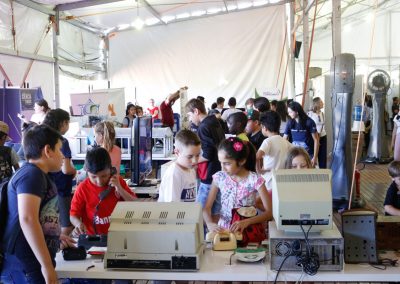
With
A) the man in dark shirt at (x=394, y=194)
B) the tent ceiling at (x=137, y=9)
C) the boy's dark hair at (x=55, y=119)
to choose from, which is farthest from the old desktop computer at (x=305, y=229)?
the tent ceiling at (x=137, y=9)

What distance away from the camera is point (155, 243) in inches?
87.1

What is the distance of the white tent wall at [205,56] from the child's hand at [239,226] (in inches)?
521

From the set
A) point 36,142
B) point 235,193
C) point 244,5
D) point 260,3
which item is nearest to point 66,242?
point 36,142

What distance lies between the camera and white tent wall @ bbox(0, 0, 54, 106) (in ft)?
28.5

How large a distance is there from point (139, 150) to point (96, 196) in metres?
1.72

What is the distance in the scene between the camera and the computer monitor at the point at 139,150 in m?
4.58

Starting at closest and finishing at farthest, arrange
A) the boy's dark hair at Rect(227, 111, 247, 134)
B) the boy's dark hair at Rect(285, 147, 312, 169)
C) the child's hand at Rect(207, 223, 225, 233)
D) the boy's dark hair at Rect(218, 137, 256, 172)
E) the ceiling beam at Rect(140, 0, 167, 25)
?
the child's hand at Rect(207, 223, 225, 233), the boy's dark hair at Rect(218, 137, 256, 172), the boy's dark hair at Rect(285, 147, 312, 169), the boy's dark hair at Rect(227, 111, 247, 134), the ceiling beam at Rect(140, 0, 167, 25)

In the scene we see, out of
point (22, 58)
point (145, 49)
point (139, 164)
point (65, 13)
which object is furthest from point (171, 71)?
point (139, 164)

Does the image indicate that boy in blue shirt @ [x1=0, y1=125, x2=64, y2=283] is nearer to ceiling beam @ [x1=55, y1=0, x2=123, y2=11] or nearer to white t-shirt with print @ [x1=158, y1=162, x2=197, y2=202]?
white t-shirt with print @ [x1=158, y1=162, x2=197, y2=202]

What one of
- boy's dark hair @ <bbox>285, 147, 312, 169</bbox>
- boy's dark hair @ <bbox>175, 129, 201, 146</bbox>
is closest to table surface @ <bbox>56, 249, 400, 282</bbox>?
boy's dark hair @ <bbox>175, 129, 201, 146</bbox>

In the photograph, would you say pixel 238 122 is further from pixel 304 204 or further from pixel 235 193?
pixel 304 204

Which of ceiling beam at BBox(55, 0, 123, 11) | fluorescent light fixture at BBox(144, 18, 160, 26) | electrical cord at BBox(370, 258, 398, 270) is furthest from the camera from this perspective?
fluorescent light fixture at BBox(144, 18, 160, 26)

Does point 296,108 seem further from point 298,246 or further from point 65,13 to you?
point 65,13

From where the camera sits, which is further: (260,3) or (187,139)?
(260,3)
